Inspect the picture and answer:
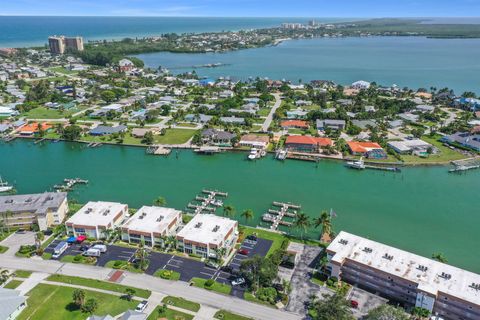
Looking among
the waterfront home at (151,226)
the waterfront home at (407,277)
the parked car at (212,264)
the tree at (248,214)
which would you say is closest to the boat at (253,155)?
the tree at (248,214)

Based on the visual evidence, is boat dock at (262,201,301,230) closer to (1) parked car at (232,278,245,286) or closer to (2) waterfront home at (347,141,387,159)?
(1) parked car at (232,278,245,286)

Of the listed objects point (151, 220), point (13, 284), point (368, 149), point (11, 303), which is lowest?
point (13, 284)

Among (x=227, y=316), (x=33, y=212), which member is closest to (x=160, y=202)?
(x=33, y=212)

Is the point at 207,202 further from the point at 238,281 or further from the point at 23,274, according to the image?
the point at 23,274

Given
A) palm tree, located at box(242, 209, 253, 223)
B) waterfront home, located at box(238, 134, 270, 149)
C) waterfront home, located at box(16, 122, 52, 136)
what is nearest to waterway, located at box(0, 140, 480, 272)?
palm tree, located at box(242, 209, 253, 223)

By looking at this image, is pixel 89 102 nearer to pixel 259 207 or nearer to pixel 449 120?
pixel 259 207

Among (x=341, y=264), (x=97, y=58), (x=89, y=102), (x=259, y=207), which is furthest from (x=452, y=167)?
(x=97, y=58)

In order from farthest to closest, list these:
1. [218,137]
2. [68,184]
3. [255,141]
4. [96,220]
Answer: [218,137] < [255,141] < [68,184] < [96,220]
